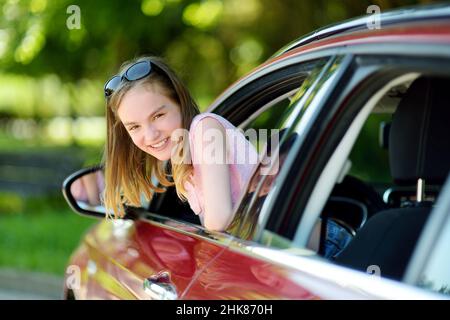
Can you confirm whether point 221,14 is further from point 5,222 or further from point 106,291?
point 106,291

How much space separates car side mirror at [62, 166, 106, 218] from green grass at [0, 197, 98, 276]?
4801 mm

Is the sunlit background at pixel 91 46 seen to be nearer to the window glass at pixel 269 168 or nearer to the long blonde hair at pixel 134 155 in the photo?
the long blonde hair at pixel 134 155

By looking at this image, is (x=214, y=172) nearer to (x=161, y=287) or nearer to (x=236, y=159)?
(x=236, y=159)

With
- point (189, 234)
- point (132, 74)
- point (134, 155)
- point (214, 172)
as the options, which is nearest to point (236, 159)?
point (214, 172)

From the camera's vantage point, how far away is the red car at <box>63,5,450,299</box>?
187 cm

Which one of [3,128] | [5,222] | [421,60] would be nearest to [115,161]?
[421,60]

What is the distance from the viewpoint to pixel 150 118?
3.11 meters

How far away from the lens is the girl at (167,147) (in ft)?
8.95

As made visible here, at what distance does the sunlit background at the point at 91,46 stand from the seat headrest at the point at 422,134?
4.81 meters

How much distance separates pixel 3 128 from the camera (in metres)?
47.9

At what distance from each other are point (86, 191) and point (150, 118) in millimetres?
936

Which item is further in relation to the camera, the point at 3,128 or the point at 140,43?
the point at 3,128

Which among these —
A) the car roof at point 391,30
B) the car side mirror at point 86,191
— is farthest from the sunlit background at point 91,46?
the car roof at point 391,30
